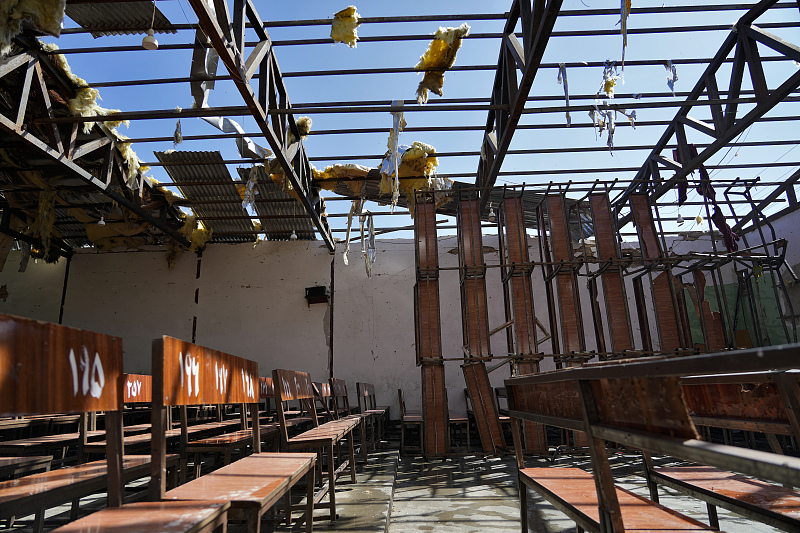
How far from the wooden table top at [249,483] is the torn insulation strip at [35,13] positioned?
446cm

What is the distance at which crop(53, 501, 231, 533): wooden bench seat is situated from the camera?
4.12 ft

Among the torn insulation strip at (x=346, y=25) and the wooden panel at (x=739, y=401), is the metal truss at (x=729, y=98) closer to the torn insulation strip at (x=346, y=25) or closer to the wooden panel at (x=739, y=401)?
the torn insulation strip at (x=346, y=25)

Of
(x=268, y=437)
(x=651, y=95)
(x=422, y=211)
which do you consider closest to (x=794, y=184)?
(x=651, y=95)

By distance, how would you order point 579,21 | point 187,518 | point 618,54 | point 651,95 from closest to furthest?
point 187,518, point 579,21, point 618,54, point 651,95

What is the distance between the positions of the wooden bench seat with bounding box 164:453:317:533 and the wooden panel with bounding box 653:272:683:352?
249 inches

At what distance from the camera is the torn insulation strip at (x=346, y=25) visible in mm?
5405

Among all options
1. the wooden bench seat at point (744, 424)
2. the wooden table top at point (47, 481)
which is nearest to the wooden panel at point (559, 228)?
the wooden bench seat at point (744, 424)

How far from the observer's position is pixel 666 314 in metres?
7.28

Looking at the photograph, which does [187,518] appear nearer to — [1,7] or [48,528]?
[48,528]

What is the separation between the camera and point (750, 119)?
6.26 meters

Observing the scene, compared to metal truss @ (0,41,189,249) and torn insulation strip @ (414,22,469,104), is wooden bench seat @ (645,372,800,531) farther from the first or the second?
metal truss @ (0,41,189,249)

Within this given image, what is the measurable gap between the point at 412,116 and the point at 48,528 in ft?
19.2

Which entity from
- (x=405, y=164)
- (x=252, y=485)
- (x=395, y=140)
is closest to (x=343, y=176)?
(x=405, y=164)

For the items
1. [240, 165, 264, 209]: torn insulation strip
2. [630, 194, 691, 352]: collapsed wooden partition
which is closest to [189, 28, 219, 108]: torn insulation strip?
[240, 165, 264, 209]: torn insulation strip
